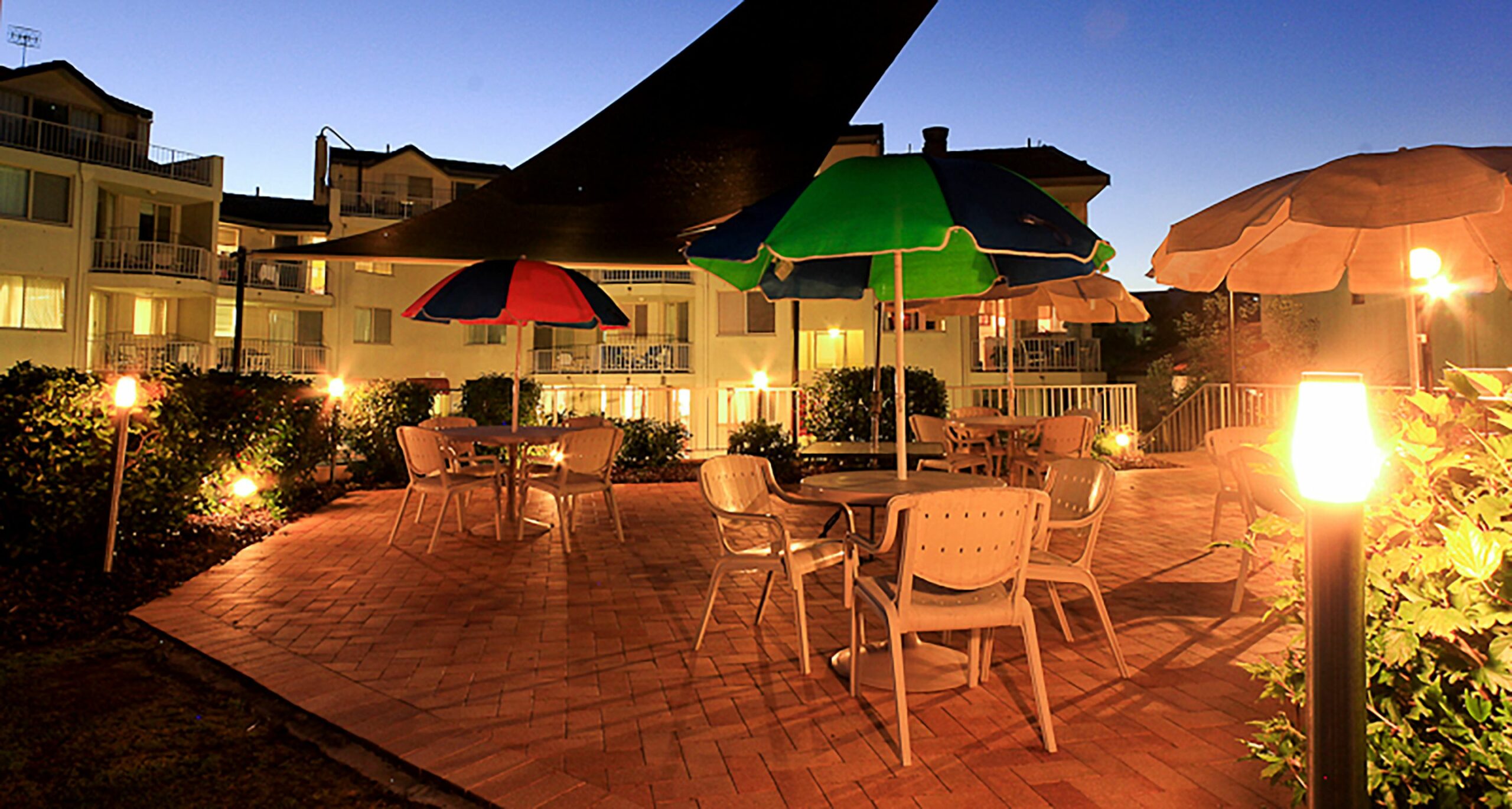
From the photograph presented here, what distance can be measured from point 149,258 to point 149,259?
0.04m

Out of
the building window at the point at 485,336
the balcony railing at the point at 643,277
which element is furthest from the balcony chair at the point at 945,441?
the building window at the point at 485,336

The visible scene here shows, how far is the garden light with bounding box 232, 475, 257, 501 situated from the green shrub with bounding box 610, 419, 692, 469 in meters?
4.39

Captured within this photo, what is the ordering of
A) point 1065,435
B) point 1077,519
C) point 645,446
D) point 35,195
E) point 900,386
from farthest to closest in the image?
point 35,195 < point 645,446 < point 1065,435 < point 900,386 < point 1077,519

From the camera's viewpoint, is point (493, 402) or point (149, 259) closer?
point (493, 402)

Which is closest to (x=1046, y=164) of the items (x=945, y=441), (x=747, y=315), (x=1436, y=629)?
(x=747, y=315)

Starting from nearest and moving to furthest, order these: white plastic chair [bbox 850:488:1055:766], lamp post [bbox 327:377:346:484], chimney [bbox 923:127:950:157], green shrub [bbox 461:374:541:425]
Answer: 1. white plastic chair [bbox 850:488:1055:766]
2. lamp post [bbox 327:377:346:484]
3. green shrub [bbox 461:374:541:425]
4. chimney [bbox 923:127:950:157]

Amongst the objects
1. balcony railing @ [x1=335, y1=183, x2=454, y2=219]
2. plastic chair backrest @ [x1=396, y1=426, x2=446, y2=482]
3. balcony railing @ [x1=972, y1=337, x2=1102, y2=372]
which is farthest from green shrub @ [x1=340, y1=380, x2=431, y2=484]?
balcony railing @ [x1=335, y1=183, x2=454, y2=219]

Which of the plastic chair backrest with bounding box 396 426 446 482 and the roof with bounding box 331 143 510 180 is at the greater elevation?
the roof with bounding box 331 143 510 180

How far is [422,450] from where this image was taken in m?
6.23

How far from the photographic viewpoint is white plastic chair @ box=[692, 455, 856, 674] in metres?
3.72

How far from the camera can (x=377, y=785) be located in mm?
2691

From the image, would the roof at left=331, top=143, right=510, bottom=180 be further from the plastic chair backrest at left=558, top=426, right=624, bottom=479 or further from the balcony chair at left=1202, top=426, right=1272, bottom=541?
the balcony chair at left=1202, top=426, right=1272, bottom=541

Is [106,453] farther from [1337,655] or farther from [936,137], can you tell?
[936,137]

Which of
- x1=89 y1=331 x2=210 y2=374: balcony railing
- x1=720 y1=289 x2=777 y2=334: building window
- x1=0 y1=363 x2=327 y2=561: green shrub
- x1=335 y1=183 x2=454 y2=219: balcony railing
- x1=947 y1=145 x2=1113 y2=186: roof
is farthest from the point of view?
x1=335 y1=183 x2=454 y2=219: balcony railing
